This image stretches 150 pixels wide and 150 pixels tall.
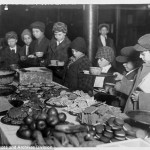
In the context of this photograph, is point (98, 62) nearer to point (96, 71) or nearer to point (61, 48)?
point (96, 71)

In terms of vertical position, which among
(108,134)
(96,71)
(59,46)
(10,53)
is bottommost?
(108,134)

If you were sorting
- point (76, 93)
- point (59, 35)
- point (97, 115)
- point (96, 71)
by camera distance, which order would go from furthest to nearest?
point (59, 35), point (96, 71), point (76, 93), point (97, 115)

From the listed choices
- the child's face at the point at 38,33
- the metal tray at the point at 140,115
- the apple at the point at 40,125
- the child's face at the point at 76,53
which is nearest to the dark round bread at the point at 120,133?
the metal tray at the point at 140,115

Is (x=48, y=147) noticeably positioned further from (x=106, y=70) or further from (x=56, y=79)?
(x=56, y=79)

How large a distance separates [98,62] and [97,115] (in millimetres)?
1277

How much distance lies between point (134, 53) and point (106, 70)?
1.35ft

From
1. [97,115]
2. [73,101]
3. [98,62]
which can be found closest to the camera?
[97,115]

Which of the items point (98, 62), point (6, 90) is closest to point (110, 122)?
point (6, 90)

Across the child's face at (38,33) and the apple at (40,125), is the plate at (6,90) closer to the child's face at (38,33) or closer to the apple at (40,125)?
the apple at (40,125)

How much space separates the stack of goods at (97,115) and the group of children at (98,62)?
11.9 inches

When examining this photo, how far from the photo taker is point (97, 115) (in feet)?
5.73

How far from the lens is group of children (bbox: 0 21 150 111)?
2.12 meters

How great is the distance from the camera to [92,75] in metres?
2.53

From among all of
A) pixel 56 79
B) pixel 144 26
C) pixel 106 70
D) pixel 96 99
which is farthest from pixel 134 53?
pixel 144 26
